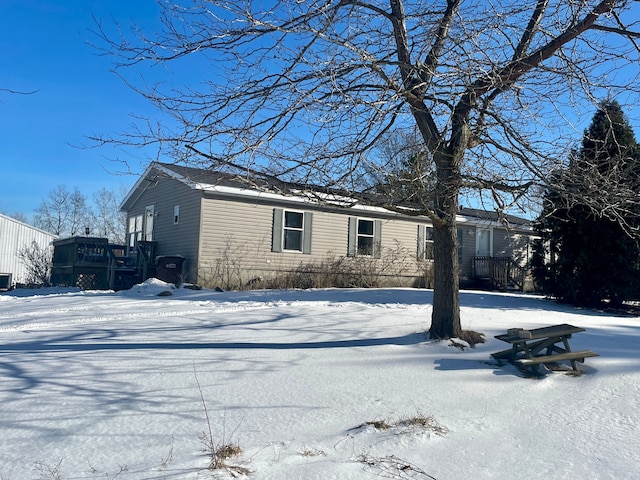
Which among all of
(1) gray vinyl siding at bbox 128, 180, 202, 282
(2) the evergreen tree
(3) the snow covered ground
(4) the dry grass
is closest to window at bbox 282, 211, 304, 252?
(1) gray vinyl siding at bbox 128, 180, 202, 282

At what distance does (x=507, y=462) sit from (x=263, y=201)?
46.8 ft

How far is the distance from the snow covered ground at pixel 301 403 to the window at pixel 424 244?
39.0 ft

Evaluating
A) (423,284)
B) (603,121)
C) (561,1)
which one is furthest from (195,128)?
(423,284)

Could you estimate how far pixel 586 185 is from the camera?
281 inches

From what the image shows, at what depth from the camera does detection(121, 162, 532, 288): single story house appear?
16.7 m

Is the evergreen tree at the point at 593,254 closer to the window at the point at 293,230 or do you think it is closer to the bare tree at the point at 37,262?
the window at the point at 293,230

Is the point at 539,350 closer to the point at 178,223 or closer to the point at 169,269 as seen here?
the point at 169,269

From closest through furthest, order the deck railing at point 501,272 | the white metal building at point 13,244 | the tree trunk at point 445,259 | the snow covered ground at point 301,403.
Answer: the snow covered ground at point 301,403, the tree trunk at point 445,259, the deck railing at point 501,272, the white metal building at point 13,244

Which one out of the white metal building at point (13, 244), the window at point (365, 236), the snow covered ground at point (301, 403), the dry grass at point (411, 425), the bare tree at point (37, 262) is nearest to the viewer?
the snow covered ground at point (301, 403)

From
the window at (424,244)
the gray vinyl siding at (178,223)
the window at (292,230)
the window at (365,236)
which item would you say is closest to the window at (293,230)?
the window at (292,230)

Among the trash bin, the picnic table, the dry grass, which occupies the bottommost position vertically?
the dry grass

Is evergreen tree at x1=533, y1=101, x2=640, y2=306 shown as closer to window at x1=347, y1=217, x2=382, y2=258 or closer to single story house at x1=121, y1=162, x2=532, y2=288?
single story house at x1=121, y1=162, x2=532, y2=288

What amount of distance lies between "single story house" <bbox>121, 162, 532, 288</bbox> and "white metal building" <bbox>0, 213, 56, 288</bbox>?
36.0 feet

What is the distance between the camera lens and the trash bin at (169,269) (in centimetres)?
1636
